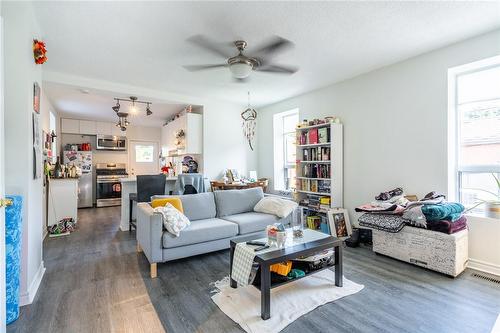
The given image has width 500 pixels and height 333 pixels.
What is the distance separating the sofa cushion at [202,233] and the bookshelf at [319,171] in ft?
5.95

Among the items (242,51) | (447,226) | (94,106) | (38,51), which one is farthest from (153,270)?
(94,106)

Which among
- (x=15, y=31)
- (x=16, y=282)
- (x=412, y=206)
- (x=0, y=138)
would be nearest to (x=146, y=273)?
(x=16, y=282)

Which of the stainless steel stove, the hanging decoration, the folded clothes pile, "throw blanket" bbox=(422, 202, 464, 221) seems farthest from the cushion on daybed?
the stainless steel stove

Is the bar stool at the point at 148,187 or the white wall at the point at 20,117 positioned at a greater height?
the white wall at the point at 20,117

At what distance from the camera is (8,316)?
1870 millimetres

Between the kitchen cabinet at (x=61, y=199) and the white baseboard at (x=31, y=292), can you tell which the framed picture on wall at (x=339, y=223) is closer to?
the white baseboard at (x=31, y=292)

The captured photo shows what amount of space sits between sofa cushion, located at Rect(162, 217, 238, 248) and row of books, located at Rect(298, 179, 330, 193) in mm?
1899

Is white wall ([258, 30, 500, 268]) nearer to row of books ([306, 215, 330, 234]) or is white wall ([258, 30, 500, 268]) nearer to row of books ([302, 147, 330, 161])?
row of books ([302, 147, 330, 161])

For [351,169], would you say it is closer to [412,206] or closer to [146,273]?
[412,206]

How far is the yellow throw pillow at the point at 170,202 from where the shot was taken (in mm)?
3052

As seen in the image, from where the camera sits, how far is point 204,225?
10.1 feet

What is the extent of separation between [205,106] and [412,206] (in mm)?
4196

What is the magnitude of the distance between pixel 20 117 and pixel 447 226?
13.8ft

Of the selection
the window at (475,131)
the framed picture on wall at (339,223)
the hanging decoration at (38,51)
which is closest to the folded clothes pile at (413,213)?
the window at (475,131)
